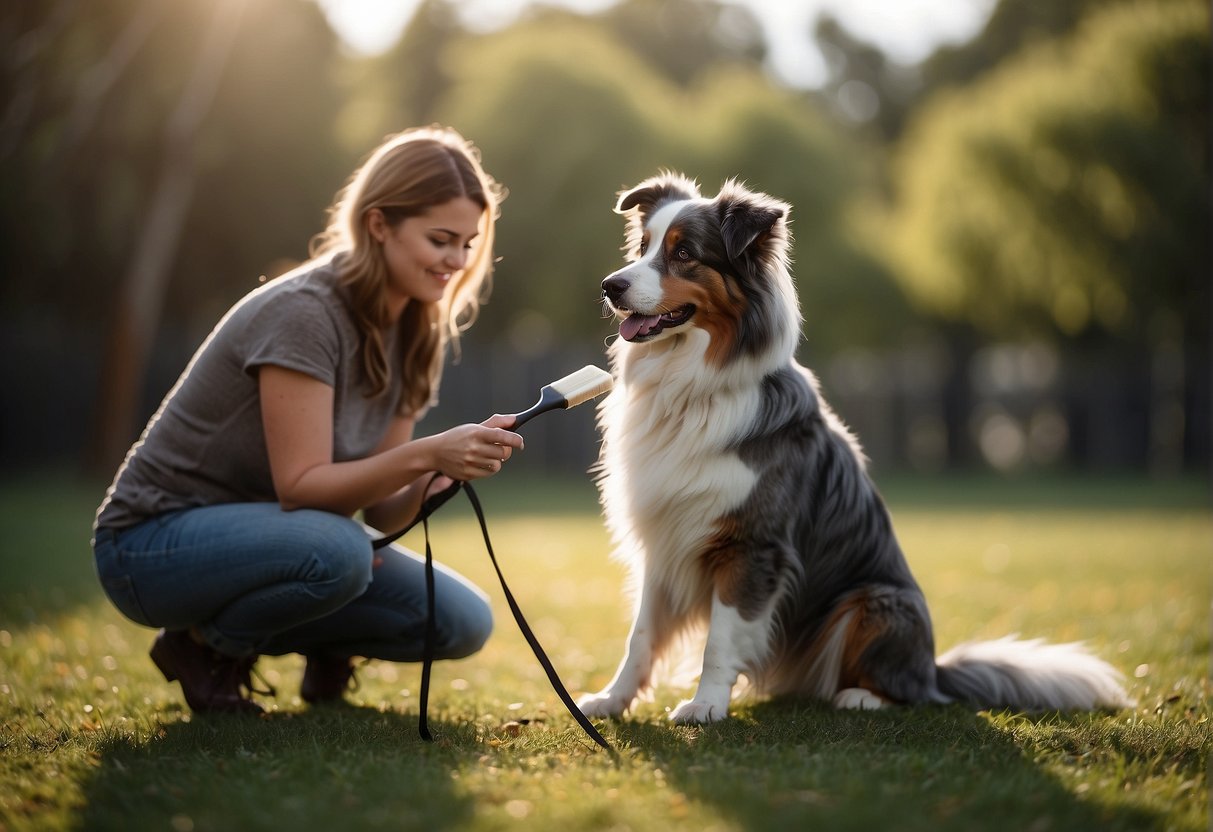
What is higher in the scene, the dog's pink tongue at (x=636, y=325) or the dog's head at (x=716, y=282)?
the dog's head at (x=716, y=282)

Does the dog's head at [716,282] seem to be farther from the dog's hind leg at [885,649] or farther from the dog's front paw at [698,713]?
the dog's front paw at [698,713]

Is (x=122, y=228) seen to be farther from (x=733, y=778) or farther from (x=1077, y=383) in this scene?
(x=1077, y=383)

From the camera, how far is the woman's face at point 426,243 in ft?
12.2

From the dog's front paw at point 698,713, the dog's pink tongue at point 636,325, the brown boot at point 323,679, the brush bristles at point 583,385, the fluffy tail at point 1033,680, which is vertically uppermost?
the dog's pink tongue at point 636,325

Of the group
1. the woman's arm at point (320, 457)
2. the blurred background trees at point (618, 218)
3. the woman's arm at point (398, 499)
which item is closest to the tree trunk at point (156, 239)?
the blurred background trees at point (618, 218)

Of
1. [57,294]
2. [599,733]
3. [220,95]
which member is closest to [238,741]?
[599,733]

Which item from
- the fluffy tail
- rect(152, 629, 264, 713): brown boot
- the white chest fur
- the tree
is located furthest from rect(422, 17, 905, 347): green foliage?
rect(152, 629, 264, 713): brown boot

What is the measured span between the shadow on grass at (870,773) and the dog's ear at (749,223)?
167 centimetres

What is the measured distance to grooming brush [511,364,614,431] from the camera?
3482mm

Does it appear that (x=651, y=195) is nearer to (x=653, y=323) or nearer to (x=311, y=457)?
(x=653, y=323)

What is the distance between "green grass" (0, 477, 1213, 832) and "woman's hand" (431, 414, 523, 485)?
0.86 meters

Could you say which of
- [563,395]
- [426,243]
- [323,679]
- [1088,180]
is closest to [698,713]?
[563,395]

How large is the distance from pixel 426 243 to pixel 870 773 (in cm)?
225

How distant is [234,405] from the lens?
364 cm
